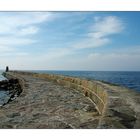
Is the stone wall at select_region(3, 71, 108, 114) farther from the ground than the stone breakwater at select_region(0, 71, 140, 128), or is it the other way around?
the stone wall at select_region(3, 71, 108, 114)

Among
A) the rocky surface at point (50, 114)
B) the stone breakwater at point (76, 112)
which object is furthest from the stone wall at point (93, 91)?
the rocky surface at point (50, 114)

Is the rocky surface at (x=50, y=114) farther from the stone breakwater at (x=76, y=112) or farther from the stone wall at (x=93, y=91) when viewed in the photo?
the stone wall at (x=93, y=91)

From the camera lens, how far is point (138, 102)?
6621 mm

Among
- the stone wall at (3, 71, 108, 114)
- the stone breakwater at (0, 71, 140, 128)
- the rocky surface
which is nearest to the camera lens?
the stone breakwater at (0, 71, 140, 128)

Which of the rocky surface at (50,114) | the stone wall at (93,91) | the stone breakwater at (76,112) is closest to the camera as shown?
the stone breakwater at (76,112)

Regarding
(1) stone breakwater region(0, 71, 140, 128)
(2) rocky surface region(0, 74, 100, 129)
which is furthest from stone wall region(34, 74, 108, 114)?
(2) rocky surface region(0, 74, 100, 129)

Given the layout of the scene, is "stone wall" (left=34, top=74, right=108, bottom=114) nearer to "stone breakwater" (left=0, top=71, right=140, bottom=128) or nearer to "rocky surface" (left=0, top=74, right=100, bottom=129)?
"stone breakwater" (left=0, top=71, right=140, bottom=128)

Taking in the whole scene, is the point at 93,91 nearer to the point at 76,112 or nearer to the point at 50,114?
the point at 76,112

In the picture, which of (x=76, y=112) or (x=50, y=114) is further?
(x=76, y=112)

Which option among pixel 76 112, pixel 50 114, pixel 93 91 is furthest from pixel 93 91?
pixel 50 114

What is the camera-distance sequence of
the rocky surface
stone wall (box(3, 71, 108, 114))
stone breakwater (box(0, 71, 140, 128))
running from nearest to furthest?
stone breakwater (box(0, 71, 140, 128)) → the rocky surface → stone wall (box(3, 71, 108, 114))

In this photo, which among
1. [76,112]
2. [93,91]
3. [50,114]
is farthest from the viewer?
[93,91]

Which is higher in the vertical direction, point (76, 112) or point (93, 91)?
point (93, 91)
